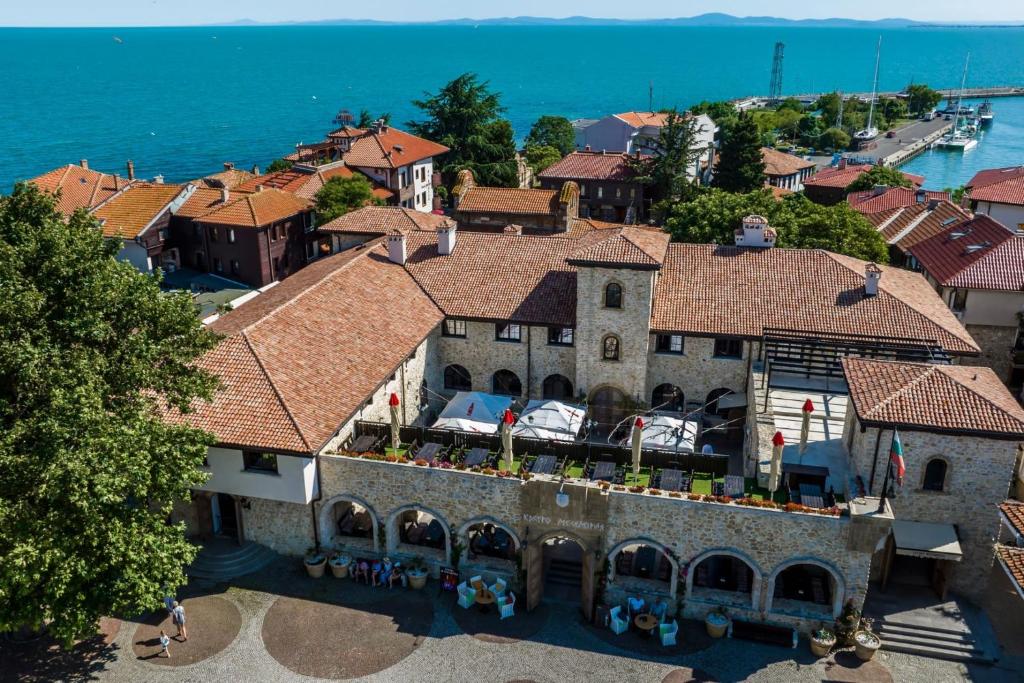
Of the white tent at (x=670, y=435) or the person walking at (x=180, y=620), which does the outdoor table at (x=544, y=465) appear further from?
the person walking at (x=180, y=620)

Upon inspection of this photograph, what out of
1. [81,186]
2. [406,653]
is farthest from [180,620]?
[81,186]

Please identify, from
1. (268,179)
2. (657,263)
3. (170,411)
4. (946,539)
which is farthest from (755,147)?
(170,411)

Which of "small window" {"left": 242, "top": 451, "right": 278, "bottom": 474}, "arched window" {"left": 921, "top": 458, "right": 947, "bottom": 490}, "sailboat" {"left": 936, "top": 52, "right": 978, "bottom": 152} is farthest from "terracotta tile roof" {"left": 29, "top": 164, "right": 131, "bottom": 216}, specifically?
"sailboat" {"left": 936, "top": 52, "right": 978, "bottom": 152}

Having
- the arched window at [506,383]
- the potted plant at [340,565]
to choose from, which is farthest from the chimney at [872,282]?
the potted plant at [340,565]

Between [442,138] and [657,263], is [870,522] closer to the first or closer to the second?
[657,263]

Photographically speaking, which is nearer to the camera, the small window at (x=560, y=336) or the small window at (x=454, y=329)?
the small window at (x=560, y=336)

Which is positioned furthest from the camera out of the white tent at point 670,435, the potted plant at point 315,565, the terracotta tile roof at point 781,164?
the terracotta tile roof at point 781,164

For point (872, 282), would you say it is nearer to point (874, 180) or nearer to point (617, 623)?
point (617, 623)
